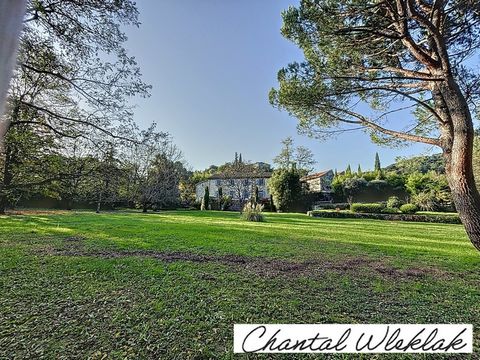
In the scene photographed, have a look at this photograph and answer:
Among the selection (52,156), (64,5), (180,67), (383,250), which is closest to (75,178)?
(52,156)

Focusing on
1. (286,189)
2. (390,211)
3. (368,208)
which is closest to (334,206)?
(368,208)

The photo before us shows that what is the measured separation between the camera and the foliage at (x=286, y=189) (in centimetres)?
2427

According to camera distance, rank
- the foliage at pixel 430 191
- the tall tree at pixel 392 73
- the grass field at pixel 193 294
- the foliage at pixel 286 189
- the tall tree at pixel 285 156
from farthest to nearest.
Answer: the tall tree at pixel 285 156 < the foliage at pixel 286 189 < the foliage at pixel 430 191 < the tall tree at pixel 392 73 < the grass field at pixel 193 294

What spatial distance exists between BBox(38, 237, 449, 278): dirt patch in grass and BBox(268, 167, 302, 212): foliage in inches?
736

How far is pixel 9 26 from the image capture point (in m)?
0.61

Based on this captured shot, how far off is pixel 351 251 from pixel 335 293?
11.2ft

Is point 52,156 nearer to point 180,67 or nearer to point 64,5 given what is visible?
point 64,5

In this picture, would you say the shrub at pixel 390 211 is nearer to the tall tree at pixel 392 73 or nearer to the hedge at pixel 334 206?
the hedge at pixel 334 206

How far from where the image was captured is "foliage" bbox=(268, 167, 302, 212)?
2427 cm

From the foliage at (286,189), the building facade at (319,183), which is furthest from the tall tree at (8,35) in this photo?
the building facade at (319,183)

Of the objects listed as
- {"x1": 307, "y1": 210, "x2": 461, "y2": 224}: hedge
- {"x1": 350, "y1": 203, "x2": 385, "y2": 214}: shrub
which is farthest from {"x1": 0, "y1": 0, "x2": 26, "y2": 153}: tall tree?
{"x1": 350, "y1": 203, "x2": 385, "y2": 214}: shrub

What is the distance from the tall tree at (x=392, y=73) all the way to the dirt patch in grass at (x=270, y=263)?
201cm

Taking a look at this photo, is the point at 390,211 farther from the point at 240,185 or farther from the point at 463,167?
the point at 463,167

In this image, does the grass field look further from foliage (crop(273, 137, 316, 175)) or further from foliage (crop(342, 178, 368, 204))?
foliage (crop(273, 137, 316, 175))
